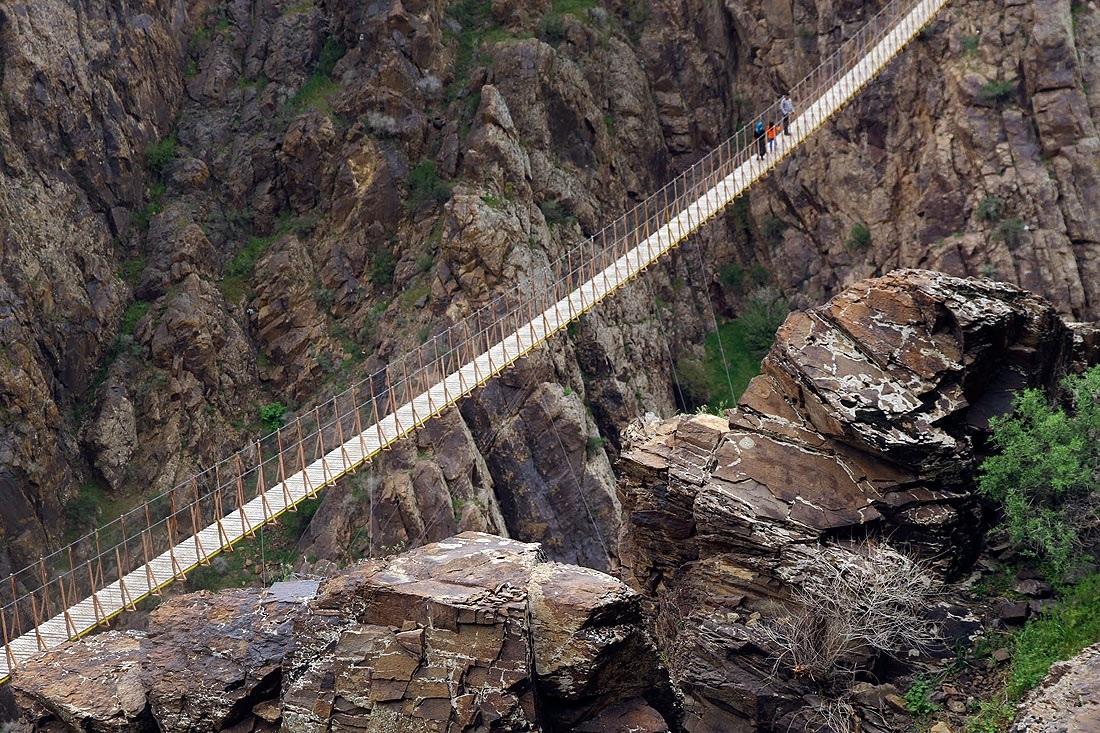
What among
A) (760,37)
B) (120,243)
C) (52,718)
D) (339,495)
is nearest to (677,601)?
(52,718)

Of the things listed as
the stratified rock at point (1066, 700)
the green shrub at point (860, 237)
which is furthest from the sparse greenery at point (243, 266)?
the stratified rock at point (1066, 700)

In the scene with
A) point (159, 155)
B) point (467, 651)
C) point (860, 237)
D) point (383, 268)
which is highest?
point (159, 155)

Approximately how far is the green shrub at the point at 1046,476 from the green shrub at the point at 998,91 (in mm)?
20164

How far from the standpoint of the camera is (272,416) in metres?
33.7

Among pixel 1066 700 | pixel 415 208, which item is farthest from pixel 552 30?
pixel 1066 700

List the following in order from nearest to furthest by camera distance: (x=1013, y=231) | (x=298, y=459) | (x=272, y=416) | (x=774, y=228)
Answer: (x=298, y=459), (x=272, y=416), (x=1013, y=231), (x=774, y=228)

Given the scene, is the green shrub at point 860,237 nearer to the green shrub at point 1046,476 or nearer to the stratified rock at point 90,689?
the green shrub at point 1046,476

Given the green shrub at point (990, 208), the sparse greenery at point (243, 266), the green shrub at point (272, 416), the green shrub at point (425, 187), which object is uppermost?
the green shrub at point (425, 187)

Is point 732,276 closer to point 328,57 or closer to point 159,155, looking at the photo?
point 328,57

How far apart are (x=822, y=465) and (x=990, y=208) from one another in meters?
19.9

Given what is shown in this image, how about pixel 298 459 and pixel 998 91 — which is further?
pixel 998 91

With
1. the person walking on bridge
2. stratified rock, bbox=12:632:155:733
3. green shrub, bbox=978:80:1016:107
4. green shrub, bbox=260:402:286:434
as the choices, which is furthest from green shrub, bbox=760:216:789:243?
stratified rock, bbox=12:632:155:733

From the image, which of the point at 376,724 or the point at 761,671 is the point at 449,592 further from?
the point at 761,671

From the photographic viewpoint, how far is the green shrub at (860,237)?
38281mm
